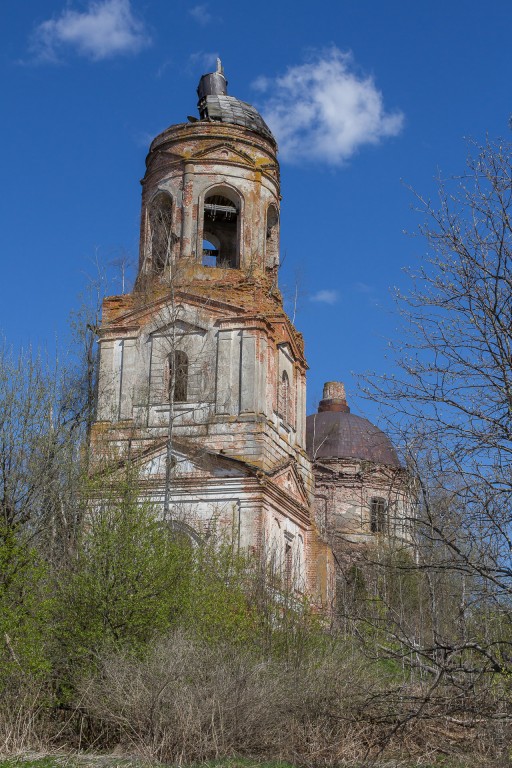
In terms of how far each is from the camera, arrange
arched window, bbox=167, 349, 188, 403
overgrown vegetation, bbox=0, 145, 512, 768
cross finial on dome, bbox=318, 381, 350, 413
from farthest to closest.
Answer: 1. cross finial on dome, bbox=318, 381, 350, 413
2. arched window, bbox=167, 349, 188, 403
3. overgrown vegetation, bbox=0, 145, 512, 768

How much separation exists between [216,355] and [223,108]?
774 cm

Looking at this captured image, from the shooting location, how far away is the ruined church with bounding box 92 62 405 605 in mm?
23203

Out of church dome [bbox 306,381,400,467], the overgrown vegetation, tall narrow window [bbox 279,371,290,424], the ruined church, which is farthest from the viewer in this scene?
church dome [bbox 306,381,400,467]

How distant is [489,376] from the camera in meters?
9.01

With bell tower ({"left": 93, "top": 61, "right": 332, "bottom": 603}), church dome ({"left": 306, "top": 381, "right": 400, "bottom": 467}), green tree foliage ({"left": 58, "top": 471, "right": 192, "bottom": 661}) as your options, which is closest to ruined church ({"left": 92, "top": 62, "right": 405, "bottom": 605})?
bell tower ({"left": 93, "top": 61, "right": 332, "bottom": 603})

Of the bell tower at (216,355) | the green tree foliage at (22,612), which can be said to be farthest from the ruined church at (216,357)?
the green tree foliage at (22,612)

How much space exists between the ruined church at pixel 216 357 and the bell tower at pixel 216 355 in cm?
3

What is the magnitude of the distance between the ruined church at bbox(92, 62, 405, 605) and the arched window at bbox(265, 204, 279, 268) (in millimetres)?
43

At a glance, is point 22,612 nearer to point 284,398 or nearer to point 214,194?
point 284,398

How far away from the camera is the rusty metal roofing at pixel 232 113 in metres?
27.8

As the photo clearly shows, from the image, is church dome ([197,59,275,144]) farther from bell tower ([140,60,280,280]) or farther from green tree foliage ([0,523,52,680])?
green tree foliage ([0,523,52,680])

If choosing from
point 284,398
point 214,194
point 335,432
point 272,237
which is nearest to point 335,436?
point 335,432

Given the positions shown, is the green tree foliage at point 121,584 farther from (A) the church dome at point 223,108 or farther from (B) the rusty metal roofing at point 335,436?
(B) the rusty metal roofing at point 335,436

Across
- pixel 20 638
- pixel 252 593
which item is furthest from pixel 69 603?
pixel 252 593
